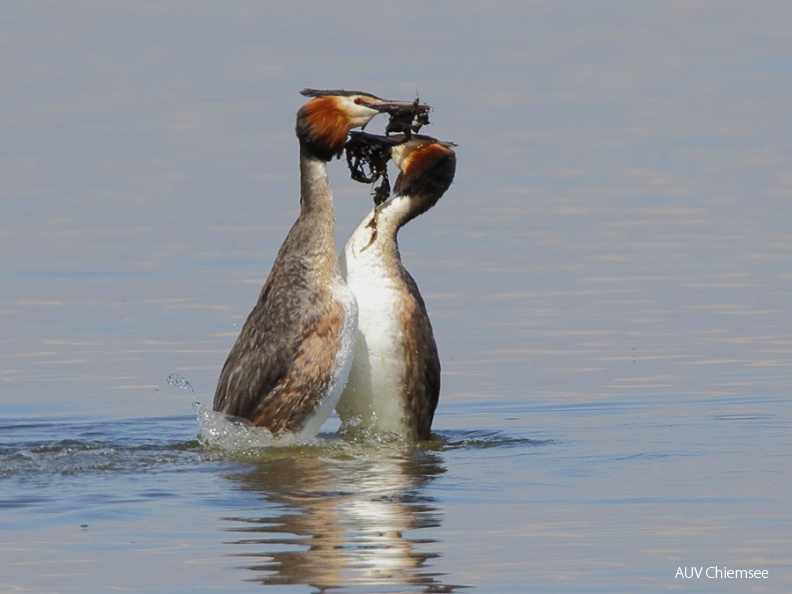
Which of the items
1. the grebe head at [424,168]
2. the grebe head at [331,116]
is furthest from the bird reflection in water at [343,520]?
the grebe head at [331,116]

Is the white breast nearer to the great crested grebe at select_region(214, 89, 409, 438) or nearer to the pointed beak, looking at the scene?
the great crested grebe at select_region(214, 89, 409, 438)

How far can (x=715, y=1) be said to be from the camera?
37719mm

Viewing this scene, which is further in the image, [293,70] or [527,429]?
[293,70]

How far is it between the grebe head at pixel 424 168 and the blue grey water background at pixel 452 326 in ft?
4.57

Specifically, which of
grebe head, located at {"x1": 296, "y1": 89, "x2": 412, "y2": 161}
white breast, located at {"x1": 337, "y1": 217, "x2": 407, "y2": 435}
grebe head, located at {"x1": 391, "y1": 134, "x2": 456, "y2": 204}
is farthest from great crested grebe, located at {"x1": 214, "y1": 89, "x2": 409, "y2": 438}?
grebe head, located at {"x1": 391, "y1": 134, "x2": 456, "y2": 204}

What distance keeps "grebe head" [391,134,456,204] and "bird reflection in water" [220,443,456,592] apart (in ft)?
4.79

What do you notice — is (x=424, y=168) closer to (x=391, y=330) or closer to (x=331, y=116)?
(x=331, y=116)

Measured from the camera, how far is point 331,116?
11.8 metres

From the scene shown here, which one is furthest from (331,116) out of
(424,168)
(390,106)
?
(424,168)

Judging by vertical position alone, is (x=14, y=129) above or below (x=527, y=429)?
above

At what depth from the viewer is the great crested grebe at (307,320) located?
11.6 m

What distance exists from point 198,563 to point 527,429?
3748 mm

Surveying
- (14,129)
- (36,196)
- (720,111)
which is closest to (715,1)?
(720,111)

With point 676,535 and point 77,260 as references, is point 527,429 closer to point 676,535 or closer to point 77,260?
point 676,535
